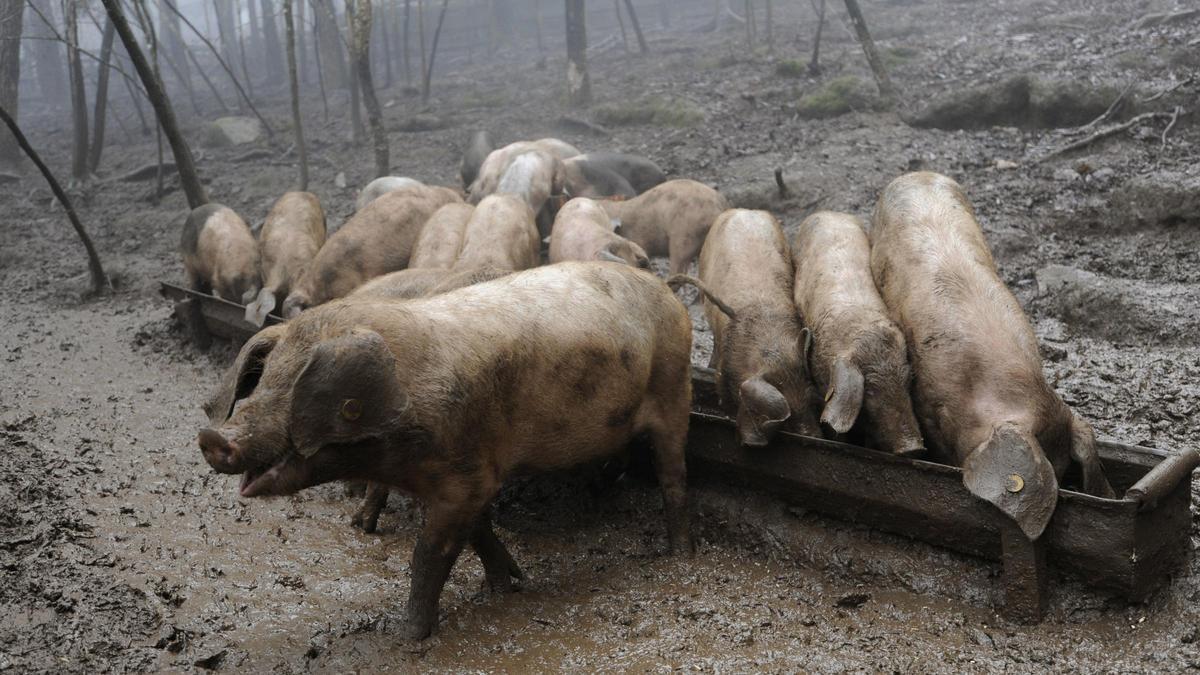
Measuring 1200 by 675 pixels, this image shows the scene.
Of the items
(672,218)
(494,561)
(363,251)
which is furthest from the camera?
(672,218)

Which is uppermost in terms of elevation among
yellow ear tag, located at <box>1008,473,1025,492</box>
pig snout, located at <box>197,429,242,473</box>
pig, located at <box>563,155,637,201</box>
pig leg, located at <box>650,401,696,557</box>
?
pig snout, located at <box>197,429,242,473</box>

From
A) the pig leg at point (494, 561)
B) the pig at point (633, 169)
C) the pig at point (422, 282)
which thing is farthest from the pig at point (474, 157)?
the pig leg at point (494, 561)

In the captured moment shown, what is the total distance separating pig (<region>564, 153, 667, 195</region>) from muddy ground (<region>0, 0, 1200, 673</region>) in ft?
1.77

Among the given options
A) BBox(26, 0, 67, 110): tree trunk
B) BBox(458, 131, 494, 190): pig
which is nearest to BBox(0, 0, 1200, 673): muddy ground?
BBox(458, 131, 494, 190): pig

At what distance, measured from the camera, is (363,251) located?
7.44m

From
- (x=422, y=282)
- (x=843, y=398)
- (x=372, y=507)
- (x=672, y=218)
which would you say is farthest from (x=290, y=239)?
(x=843, y=398)

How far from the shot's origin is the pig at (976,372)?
3799mm

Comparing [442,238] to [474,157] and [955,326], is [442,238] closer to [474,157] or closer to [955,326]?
[955,326]

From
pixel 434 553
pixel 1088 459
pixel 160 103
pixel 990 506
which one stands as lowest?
pixel 434 553

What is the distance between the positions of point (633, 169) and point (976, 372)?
701 cm

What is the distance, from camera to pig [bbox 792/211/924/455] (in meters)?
4.47

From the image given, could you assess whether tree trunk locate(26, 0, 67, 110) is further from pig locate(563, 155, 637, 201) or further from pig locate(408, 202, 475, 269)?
pig locate(408, 202, 475, 269)

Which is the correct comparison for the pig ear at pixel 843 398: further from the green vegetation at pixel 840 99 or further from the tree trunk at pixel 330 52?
the tree trunk at pixel 330 52

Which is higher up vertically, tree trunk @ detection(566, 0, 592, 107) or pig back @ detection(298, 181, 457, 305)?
tree trunk @ detection(566, 0, 592, 107)
